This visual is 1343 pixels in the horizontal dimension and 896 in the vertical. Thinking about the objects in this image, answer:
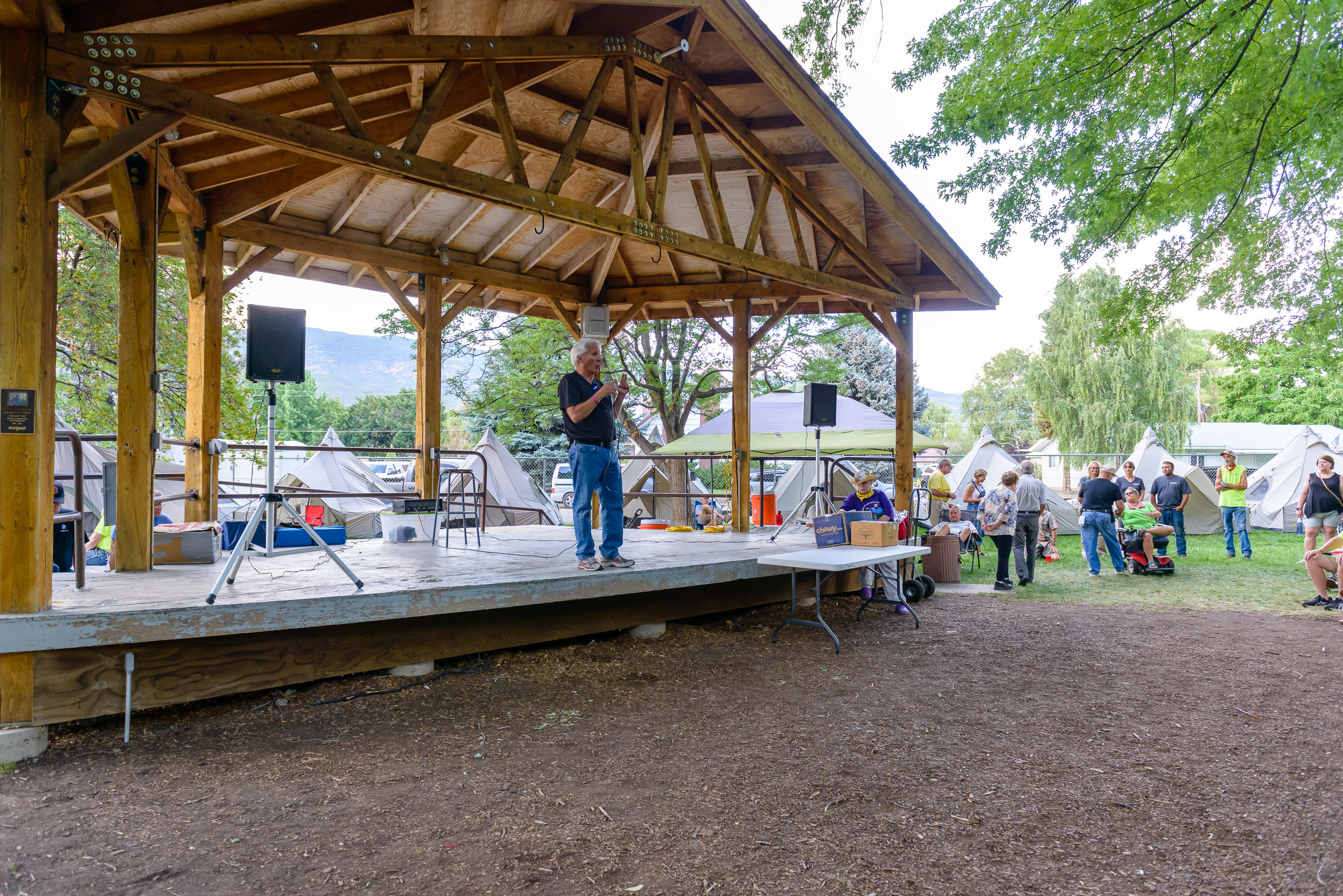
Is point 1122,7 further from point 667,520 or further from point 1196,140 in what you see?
point 667,520

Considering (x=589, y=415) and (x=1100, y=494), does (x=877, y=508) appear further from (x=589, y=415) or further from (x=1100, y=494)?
(x=1100, y=494)

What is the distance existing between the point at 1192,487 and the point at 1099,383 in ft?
34.6

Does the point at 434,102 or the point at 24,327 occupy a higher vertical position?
the point at 434,102

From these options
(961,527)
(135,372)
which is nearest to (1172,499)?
(961,527)

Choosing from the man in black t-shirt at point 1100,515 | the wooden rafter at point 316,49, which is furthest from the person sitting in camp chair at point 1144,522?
the wooden rafter at point 316,49

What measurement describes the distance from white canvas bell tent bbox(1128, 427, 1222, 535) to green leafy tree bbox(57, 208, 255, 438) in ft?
55.3

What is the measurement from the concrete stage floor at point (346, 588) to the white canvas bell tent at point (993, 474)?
32.7 ft

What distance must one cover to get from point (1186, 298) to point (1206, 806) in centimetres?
703

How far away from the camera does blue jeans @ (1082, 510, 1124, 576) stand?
31.8 ft

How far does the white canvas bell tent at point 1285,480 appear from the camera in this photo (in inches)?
601

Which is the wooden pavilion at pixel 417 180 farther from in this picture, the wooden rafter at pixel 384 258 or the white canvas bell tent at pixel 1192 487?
the white canvas bell tent at pixel 1192 487

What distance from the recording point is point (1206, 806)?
113 inches

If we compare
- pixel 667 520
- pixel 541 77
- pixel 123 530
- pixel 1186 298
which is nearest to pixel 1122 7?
pixel 1186 298

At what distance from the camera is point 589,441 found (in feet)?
15.1
